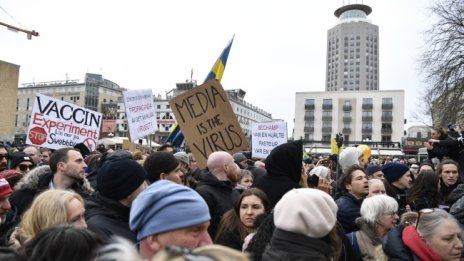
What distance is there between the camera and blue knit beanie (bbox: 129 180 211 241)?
1921 mm

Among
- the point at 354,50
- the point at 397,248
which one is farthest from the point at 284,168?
the point at 354,50

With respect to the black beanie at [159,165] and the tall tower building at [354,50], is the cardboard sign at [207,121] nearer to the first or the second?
the black beanie at [159,165]

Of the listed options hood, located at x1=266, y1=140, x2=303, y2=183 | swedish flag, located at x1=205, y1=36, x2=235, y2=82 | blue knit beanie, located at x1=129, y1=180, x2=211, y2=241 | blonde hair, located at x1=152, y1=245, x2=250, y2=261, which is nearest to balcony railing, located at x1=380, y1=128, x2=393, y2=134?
swedish flag, located at x1=205, y1=36, x2=235, y2=82

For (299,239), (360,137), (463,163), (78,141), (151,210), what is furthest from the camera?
(360,137)

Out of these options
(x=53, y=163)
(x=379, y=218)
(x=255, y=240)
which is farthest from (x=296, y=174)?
(x=53, y=163)

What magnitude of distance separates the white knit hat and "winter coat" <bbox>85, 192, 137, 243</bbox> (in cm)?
110

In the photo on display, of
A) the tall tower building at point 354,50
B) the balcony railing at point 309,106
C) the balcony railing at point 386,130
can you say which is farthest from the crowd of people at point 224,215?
the tall tower building at point 354,50

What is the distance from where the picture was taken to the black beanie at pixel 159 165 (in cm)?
397

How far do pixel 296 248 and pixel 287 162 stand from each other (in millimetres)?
1763

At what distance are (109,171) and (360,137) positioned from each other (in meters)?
87.2

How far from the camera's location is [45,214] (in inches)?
98.3

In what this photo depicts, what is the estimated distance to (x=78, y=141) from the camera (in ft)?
23.8

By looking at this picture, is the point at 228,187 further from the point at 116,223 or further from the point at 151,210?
the point at 151,210

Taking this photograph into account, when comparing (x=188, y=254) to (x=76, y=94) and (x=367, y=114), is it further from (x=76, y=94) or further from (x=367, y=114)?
(x=76, y=94)
